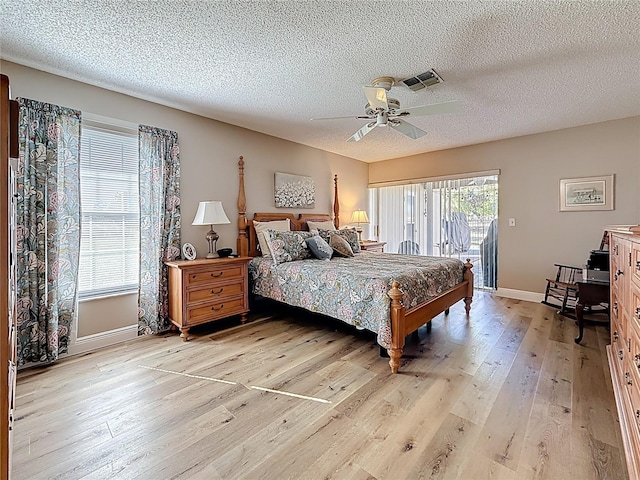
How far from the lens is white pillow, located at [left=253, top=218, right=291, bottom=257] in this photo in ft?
13.1

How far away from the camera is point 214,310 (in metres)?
3.29

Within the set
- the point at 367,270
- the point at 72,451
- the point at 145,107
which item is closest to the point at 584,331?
the point at 367,270

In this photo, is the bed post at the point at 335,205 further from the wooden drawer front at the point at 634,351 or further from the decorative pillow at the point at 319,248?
the wooden drawer front at the point at 634,351

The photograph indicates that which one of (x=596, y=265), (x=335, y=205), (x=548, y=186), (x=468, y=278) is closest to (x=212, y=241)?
(x=335, y=205)

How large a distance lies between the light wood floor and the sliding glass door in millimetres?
2169

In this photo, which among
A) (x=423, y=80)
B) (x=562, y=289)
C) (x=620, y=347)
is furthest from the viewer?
(x=562, y=289)

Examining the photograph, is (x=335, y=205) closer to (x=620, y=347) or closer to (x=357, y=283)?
(x=357, y=283)

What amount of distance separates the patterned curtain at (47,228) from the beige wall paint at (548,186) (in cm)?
Answer: 503

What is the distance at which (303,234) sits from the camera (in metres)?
4.01

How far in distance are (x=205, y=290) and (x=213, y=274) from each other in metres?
0.18

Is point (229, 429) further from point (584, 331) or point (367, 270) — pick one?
point (584, 331)

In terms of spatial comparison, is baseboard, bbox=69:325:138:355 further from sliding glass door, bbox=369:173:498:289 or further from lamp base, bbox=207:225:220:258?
sliding glass door, bbox=369:173:498:289

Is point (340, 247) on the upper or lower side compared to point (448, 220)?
Answer: lower

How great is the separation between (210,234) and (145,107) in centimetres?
147
